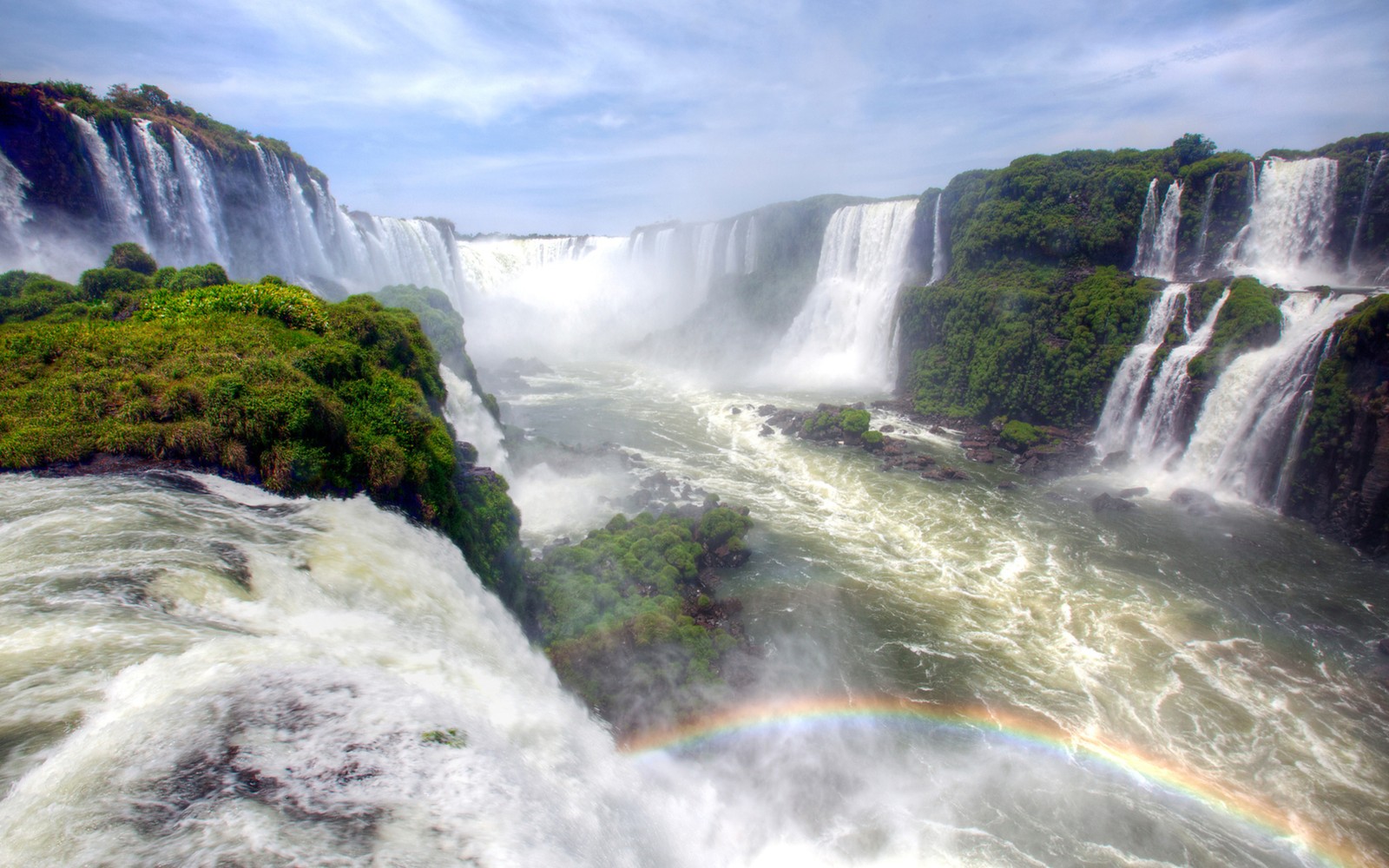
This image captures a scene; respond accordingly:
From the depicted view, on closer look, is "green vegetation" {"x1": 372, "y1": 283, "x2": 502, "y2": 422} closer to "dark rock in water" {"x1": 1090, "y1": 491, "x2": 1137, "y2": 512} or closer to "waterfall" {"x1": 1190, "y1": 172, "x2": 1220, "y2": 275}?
"dark rock in water" {"x1": 1090, "y1": 491, "x2": 1137, "y2": 512}

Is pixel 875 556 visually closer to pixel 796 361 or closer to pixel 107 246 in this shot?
pixel 796 361

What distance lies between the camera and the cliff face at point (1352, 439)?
1683 cm

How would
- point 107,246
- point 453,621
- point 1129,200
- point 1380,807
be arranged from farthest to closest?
1. point 1129,200
2. point 107,246
3. point 1380,807
4. point 453,621

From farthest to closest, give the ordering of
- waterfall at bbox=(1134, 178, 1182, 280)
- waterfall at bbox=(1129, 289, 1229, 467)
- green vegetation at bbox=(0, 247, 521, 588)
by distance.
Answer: waterfall at bbox=(1134, 178, 1182, 280) < waterfall at bbox=(1129, 289, 1229, 467) < green vegetation at bbox=(0, 247, 521, 588)

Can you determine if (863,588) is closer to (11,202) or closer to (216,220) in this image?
(11,202)

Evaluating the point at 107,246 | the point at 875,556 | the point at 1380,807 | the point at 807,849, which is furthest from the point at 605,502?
the point at 107,246

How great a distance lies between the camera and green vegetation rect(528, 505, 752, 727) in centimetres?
1169

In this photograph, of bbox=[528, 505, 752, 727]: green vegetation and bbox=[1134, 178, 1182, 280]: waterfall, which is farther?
bbox=[1134, 178, 1182, 280]: waterfall

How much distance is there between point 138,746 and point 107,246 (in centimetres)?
3443

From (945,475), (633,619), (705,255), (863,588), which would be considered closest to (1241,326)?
(945,475)

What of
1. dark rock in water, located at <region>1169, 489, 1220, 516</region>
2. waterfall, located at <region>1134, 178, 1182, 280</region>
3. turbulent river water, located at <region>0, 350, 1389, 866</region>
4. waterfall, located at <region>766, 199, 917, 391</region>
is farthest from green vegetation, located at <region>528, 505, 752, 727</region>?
waterfall, located at <region>1134, 178, 1182, 280</region>

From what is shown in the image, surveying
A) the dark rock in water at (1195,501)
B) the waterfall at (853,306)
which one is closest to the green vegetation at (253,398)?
the dark rock in water at (1195,501)

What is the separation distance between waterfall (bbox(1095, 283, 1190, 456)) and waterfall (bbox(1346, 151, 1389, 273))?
6.22 m

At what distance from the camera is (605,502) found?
21391 mm
